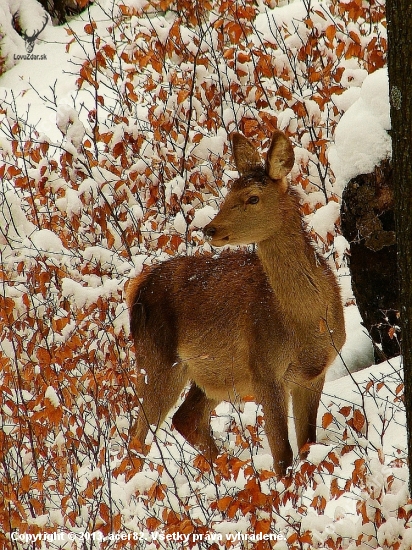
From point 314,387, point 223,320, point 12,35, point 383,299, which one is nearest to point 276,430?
point 314,387

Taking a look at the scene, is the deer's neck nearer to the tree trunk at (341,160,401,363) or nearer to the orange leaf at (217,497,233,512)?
the tree trunk at (341,160,401,363)

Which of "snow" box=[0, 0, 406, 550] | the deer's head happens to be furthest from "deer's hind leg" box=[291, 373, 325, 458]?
the deer's head


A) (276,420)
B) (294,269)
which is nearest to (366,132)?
(294,269)

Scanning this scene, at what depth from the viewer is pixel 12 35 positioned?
16.6 meters

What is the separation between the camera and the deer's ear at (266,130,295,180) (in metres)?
5.48

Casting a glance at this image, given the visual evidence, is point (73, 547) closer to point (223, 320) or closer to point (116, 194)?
point (223, 320)

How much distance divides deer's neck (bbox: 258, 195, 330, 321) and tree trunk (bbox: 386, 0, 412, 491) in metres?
2.20

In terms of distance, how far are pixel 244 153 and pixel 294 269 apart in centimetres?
97

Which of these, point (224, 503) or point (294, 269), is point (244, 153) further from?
point (224, 503)

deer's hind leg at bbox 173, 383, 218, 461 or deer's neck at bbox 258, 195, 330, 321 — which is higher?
deer's neck at bbox 258, 195, 330, 321

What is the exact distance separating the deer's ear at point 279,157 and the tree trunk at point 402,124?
203cm

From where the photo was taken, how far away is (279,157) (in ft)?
18.4

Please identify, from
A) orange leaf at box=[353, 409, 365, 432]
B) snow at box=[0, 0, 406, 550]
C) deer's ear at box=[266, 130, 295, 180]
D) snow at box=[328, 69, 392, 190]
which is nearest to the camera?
snow at box=[0, 0, 406, 550]

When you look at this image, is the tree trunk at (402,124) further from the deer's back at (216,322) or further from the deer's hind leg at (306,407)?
the deer's hind leg at (306,407)
